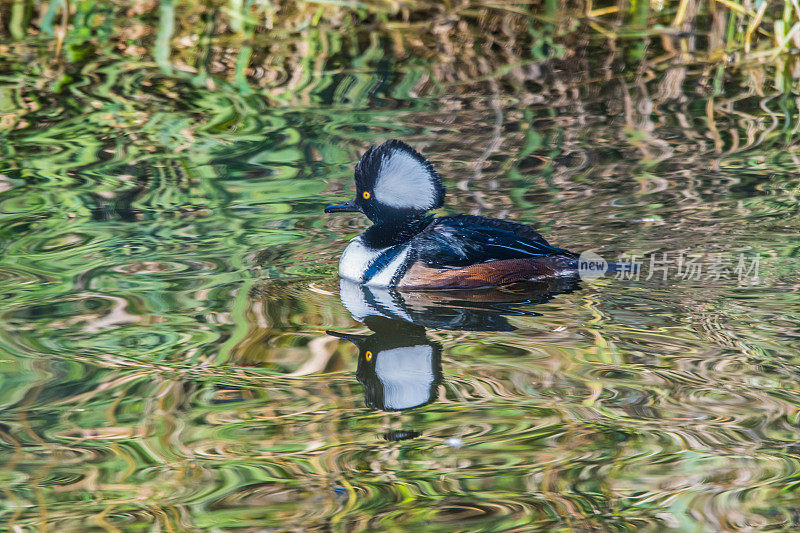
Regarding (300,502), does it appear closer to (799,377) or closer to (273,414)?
(273,414)

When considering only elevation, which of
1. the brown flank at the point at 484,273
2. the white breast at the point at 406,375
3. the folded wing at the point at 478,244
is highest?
the folded wing at the point at 478,244

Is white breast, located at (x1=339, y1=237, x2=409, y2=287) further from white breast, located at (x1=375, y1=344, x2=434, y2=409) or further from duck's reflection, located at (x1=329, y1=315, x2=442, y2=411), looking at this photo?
white breast, located at (x1=375, y1=344, x2=434, y2=409)

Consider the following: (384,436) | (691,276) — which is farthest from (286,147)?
(384,436)

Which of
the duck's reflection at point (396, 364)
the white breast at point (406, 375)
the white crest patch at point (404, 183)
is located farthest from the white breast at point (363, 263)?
the white breast at point (406, 375)

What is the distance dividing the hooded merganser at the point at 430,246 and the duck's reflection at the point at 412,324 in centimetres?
8

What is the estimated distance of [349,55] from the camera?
36.7 feet

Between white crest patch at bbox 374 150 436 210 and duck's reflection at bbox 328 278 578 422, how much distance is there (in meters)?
0.57

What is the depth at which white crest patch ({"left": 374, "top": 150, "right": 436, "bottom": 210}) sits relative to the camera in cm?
620

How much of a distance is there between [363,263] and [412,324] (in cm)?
74

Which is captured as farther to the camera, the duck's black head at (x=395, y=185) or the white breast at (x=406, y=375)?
the duck's black head at (x=395, y=185)

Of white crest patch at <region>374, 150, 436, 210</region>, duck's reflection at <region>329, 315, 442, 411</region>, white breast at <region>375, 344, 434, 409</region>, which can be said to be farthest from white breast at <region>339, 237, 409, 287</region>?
white breast at <region>375, 344, 434, 409</region>

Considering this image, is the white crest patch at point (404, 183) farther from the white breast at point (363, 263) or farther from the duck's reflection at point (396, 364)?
the duck's reflection at point (396, 364)

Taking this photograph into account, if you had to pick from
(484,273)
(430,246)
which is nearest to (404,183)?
(430,246)

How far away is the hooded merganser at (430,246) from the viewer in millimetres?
6180
